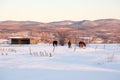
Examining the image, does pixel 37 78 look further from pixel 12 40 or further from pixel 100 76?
pixel 12 40

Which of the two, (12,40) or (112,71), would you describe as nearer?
(112,71)

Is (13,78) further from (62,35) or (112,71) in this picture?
(62,35)

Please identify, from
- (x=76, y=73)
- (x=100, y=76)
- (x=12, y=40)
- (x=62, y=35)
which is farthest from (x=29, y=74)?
(x=12, y=40)

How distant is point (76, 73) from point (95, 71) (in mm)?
822

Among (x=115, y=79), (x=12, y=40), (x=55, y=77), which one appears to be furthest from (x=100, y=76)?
(x=12, y=40)

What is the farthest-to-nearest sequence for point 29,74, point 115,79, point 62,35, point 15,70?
point 62,35, point 15,70, point 29,74, point 115,79

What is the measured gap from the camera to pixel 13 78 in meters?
10.2

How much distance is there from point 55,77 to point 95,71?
6.08 feet


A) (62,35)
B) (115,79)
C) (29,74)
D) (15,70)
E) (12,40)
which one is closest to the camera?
(115,79)

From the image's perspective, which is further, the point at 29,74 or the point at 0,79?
the point at 29,74

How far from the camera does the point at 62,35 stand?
57125mm

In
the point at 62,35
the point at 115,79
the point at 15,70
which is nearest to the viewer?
the point at 115,79

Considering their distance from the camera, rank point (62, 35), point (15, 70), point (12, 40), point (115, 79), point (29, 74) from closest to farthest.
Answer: point (115, 79) < point (29, 74) < point (15, 70) < point (62, 35) < point (12, 40)

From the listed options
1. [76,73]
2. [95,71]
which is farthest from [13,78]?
[95,71]
